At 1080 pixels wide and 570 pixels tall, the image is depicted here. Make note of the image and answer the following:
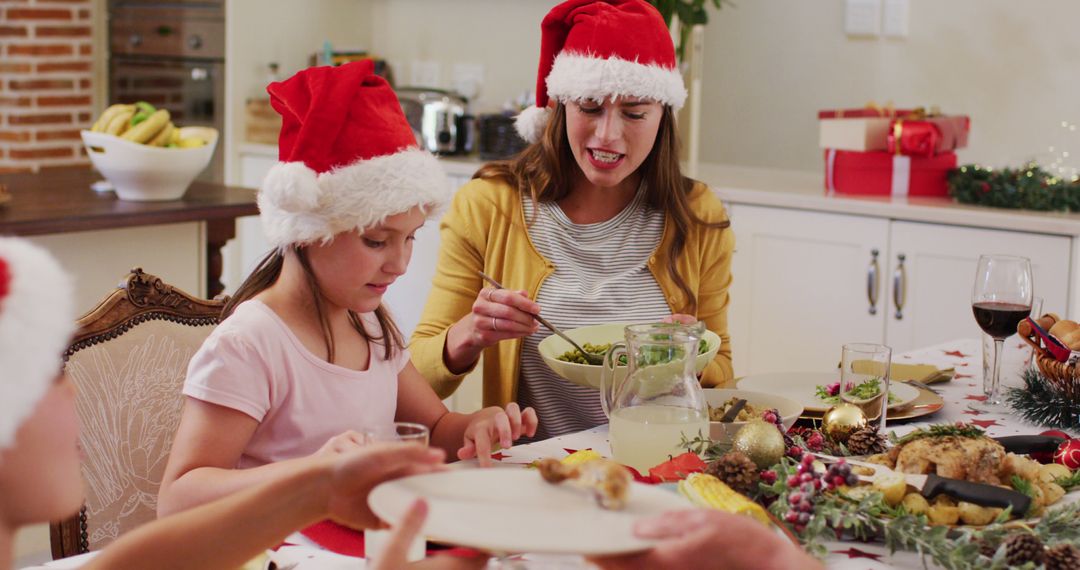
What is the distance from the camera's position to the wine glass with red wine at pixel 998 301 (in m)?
1.80

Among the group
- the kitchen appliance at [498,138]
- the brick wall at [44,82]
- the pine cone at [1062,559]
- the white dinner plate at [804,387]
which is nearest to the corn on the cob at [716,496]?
the pine cone at [1062,559]

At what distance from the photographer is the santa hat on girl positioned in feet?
2.46

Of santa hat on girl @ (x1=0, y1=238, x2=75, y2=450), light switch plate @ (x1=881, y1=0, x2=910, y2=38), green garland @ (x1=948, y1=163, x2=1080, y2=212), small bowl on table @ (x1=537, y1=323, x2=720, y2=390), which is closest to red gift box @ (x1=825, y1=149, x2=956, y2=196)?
green garland @ (x1=948, y1=163, x2=1080, y2=212)

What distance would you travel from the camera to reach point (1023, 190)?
311 centimetres

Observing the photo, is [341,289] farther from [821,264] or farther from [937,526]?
[821,264]

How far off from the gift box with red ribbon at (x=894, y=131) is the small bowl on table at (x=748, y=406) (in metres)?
1.86

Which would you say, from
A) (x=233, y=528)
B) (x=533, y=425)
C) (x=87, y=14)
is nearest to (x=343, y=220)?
(x=533, y=425)

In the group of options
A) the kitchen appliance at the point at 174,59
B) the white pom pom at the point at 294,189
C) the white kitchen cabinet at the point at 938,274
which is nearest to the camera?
the white pom pom at the point at 294,189

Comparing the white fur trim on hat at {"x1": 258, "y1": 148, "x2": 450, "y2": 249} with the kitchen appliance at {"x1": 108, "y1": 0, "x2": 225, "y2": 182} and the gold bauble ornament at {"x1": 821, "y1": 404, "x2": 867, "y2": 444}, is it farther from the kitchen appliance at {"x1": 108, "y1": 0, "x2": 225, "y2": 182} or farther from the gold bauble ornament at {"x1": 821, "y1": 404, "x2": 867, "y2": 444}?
the kitchen appliance at {"x1": 108, "y1": 0, "x2": 225, "y2": 182}

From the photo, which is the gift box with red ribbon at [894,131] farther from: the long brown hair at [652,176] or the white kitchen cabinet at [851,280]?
the long brown hair at [652,176]

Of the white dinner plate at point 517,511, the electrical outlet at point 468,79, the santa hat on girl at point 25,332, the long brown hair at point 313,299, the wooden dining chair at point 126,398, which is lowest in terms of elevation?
the wooden dining chair at point 126,398

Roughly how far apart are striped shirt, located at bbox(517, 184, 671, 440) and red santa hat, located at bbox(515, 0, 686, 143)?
0.68ft

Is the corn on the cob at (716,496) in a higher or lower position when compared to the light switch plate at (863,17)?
lower

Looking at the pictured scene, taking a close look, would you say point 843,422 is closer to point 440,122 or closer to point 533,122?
point 533,122
